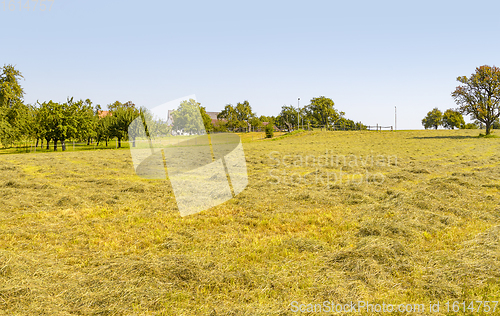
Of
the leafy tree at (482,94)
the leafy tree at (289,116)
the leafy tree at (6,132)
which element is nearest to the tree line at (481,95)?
the leafy tree at (482,94)

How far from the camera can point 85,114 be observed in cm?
4997

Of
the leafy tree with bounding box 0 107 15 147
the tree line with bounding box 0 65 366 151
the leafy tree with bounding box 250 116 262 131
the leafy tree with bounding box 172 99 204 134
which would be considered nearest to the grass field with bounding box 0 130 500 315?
the leafy tree with bounding box 172 99 204 134

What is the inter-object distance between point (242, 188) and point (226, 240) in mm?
6005

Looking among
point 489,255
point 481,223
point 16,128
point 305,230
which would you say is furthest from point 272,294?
point 16,128

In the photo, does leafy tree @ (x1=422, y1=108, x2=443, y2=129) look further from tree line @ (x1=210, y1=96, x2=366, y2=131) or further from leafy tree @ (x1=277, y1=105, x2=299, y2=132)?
leafy tree @ (x1=277, y1=105, x2=299, y2=132)

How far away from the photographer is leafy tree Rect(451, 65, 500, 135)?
42781 mm

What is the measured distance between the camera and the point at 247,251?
19.6 ft

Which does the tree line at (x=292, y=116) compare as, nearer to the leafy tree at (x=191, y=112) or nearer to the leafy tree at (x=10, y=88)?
the leafy tree at (x=10, y=88)

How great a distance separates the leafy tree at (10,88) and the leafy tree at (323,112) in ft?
251

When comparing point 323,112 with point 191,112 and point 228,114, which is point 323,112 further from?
point 191,112

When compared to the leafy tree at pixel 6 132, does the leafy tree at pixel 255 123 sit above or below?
above

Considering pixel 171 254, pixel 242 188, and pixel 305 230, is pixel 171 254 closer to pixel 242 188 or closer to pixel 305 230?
pixel 305 230

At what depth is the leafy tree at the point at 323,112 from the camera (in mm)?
96625

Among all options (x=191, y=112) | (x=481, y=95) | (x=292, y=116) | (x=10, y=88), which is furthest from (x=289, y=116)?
(x=191, y=112)
